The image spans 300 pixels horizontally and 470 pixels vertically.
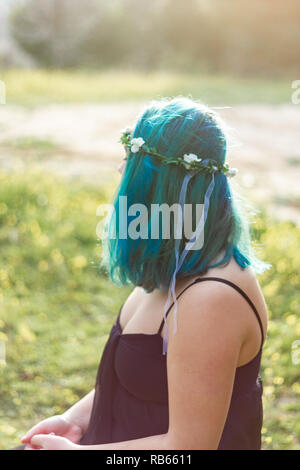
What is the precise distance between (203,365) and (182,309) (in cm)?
14

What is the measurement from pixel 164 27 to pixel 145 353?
2670cm

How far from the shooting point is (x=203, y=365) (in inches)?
50.7

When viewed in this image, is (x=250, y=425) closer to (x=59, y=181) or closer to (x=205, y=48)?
(x=59, y=181)

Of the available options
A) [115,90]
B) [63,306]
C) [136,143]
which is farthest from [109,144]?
[136,143]

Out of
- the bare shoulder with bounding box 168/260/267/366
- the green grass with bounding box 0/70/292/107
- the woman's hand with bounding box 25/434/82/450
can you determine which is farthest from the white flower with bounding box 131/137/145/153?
the green grass with bounding box 0/70/292/107

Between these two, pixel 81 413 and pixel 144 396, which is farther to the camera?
pixel 81 413

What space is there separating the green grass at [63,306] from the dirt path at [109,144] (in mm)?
1180

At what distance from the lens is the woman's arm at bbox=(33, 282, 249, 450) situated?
1.29 meters

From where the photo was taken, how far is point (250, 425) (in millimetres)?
1537

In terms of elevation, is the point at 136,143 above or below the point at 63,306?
above

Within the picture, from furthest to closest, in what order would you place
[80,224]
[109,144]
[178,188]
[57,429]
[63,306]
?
[109,144]
[80,224]
[63,306]
[57,429]
[178,188]

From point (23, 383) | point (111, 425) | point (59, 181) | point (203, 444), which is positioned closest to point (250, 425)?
point (203, 444)

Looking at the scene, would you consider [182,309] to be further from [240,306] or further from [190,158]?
[190,158]

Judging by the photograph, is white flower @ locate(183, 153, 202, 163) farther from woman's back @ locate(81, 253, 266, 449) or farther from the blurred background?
woman's back @ locate(81, 253, 266, 449)
